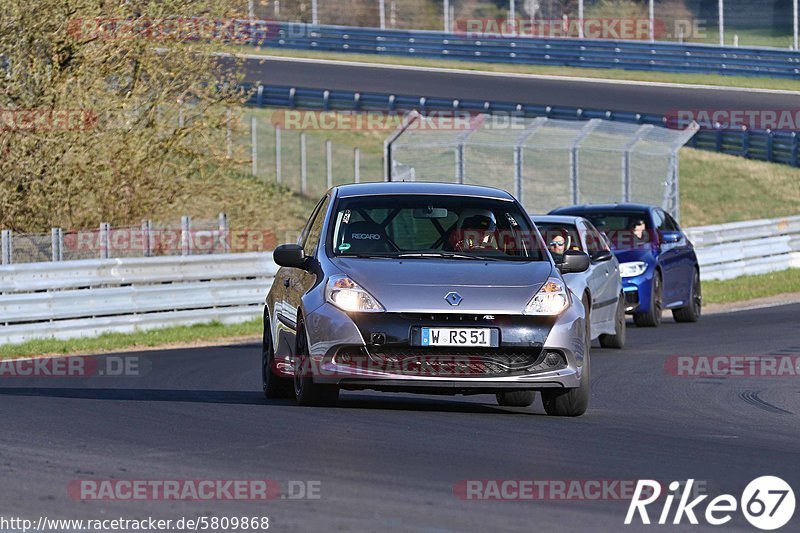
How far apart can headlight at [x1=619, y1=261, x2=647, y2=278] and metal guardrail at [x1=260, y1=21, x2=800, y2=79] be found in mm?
23878

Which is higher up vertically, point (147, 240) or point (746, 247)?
point (147, 240)

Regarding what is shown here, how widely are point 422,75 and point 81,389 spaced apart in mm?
33382

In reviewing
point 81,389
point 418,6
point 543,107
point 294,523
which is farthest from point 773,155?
point 294,523

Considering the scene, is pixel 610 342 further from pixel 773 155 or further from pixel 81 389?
pixel 773 155

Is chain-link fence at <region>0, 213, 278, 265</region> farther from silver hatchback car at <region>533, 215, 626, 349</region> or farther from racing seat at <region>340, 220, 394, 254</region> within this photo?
racing seat at <region>340, 220, 394, 254</region>

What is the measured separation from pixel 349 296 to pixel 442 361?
73cm

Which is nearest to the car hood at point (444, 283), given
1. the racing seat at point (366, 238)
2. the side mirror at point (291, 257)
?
the racing seat at point (366, 238)

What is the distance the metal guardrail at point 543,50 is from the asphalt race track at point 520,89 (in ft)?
4.19

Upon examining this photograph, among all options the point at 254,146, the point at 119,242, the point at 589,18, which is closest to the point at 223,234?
the point at 119,242

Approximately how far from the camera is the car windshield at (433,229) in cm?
1084

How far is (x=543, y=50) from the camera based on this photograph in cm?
4750

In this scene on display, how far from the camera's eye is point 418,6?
2079 inches

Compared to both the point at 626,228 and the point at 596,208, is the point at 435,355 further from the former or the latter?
the point at 626,228

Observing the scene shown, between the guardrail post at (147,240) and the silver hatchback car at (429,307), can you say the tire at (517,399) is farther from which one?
the guardrail post at (147,240)
